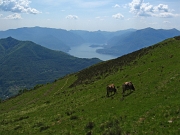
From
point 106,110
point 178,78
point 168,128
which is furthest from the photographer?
point 178,78

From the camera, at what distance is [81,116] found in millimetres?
24078

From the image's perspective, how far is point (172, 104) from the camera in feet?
63.7

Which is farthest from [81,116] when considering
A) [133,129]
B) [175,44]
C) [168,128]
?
[175,44]

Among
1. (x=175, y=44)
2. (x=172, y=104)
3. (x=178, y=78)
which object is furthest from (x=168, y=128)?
(x=175, y=44)

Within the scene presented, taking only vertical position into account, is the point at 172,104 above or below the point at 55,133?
above

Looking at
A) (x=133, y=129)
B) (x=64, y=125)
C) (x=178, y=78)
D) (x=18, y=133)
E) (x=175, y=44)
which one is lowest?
(x=18, y=133)

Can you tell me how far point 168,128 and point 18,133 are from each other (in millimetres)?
17037

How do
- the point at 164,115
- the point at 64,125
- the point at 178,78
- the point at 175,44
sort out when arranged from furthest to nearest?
the point at 175,44 → the point at 178,78 → the point at 64,125 → the point at 164,115

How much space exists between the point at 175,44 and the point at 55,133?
167ft

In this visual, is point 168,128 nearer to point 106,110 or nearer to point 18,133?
point 106,110

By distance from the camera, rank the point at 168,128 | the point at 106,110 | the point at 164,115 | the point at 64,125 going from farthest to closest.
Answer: the point at 106,110 < the point at 64,125 < the point at 164,115 < the point at 168,128

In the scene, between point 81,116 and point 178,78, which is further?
point 178,78

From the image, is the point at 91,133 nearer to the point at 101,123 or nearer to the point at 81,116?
the point at 101,123

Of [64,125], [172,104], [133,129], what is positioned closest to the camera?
[133,129]
